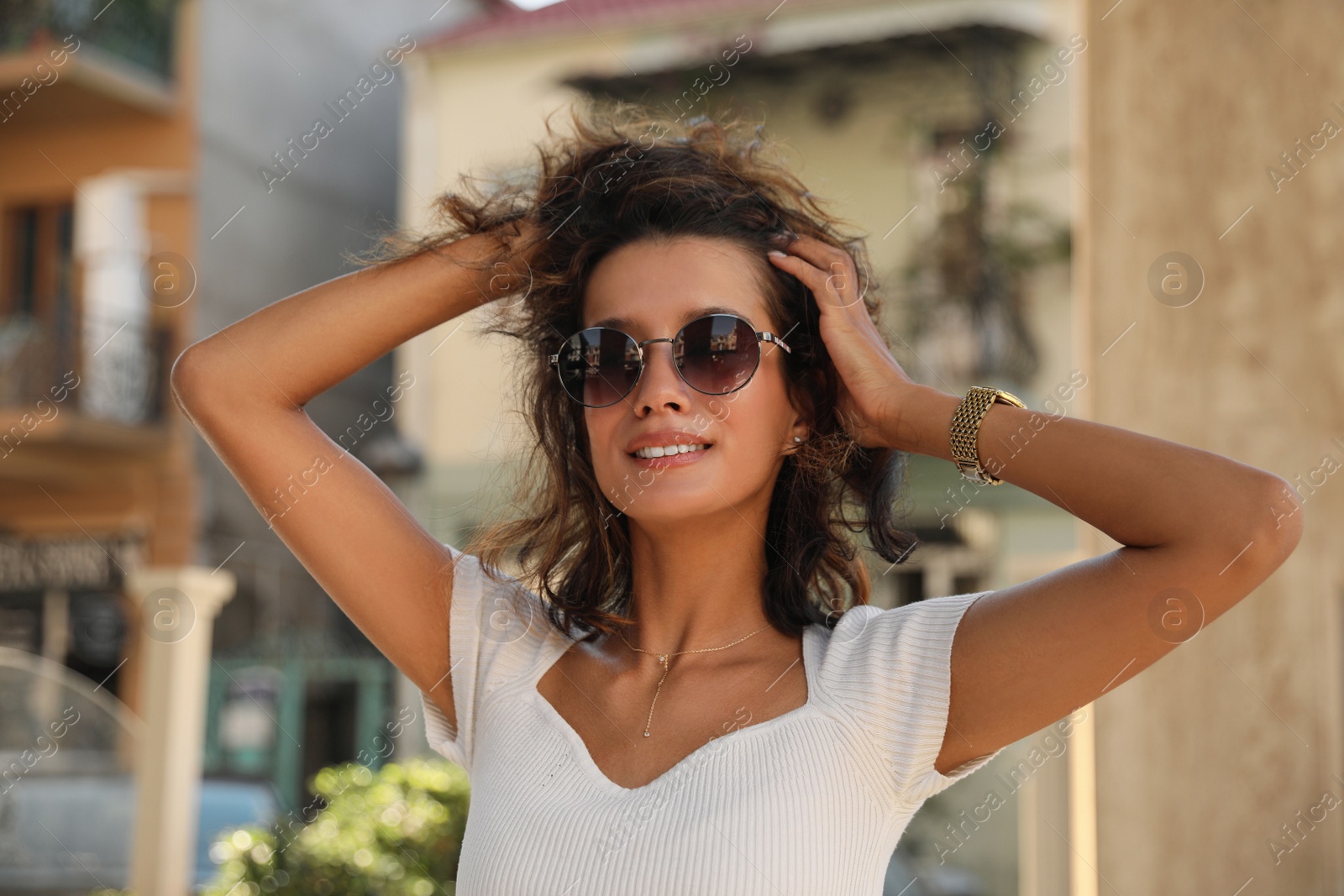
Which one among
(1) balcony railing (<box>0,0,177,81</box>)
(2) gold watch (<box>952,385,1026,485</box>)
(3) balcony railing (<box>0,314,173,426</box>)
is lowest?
(2) gold watch (<box>952,385,1026,485</box>)

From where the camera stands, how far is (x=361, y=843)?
194 inches

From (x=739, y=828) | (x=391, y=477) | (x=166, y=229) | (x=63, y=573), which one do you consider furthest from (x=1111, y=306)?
(x=63, y=573)

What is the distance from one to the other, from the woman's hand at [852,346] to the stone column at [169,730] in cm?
364

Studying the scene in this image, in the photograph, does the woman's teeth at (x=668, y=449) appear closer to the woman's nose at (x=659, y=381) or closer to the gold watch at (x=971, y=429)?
the woman's nose at (x=659, y=381)

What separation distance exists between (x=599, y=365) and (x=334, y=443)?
14.9 inches

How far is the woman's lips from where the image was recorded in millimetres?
1736

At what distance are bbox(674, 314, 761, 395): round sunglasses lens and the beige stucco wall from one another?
187cm

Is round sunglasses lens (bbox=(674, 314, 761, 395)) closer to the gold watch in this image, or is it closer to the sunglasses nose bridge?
the sunglasses nose bridge

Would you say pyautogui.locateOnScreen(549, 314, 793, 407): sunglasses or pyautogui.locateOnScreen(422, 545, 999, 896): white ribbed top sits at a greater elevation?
pyautogui.locateOnScreen(549, 314, 793, 407): sunglasses

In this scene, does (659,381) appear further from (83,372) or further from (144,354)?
(144,354)

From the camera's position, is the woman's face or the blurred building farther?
the blurred building

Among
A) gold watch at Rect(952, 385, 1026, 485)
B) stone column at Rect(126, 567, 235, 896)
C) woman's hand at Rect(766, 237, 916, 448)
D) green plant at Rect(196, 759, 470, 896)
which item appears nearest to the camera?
gold watch at Rect(952, 385, 1026, 485)

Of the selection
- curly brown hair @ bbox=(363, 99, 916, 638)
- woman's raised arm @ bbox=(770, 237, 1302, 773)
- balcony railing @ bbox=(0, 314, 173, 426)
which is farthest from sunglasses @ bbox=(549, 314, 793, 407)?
balcony railing @ bbox=(0, 314, 173, 426)

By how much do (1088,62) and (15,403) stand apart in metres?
9.02
